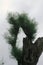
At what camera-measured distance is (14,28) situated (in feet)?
70.3

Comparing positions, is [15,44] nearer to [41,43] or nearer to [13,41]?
[13,41]

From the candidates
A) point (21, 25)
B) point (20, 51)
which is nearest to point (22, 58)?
point (20, 51)

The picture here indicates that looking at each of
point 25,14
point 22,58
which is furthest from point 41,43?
point 25,14

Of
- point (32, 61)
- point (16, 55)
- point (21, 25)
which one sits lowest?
point (32, 61)

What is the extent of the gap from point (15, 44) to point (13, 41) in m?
0.29

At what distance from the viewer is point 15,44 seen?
21.7 meters

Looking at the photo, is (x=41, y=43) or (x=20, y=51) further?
(x=20, y=51)

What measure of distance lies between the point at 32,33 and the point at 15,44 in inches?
70.4

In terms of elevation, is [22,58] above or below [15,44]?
below

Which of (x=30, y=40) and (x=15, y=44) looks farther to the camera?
(x=15, y=44)

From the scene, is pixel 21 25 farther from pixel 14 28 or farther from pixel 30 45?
pixel 30 45

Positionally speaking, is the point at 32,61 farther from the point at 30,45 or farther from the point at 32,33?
the point at 32,33

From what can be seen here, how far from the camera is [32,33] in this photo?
20906 mm

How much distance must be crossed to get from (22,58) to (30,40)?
150 cm
